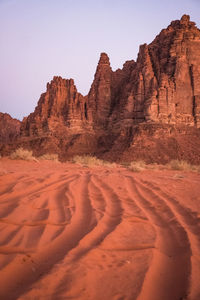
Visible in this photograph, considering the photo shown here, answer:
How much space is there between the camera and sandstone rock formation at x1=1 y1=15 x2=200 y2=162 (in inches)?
1344

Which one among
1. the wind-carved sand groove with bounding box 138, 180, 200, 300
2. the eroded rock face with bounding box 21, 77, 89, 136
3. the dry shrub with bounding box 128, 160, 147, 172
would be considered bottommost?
the wind-carved sand groove with bounding box 138, 180, 200, 300

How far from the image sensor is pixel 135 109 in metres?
39.9

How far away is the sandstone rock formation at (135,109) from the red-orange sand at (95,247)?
86.6 feet

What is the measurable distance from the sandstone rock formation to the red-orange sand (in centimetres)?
2639

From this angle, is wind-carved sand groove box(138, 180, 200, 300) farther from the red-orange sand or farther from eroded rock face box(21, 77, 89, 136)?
eroded rock face box(21, 77, 89, 136)

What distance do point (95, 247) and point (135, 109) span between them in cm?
3967

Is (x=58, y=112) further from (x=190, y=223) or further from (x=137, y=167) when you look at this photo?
(x=190, y=223)

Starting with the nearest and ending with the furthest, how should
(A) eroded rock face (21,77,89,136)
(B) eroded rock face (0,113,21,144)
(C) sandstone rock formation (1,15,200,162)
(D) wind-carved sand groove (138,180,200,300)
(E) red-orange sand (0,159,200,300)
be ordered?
(E) red-orange sand (0,159,200,300) → (D) wind-carved sand groove (138,180,200,300) → (C) sandstone rock formation (1,15,200,162) → (A) eroded rock face (21,77,89,136) → (B) eroded rock face (0,113,21,144)

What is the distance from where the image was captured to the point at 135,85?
41062 mm

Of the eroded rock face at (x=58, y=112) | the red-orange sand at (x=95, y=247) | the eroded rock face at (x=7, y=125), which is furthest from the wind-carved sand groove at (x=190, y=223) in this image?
the eroded rock face at (x=7, y=125)

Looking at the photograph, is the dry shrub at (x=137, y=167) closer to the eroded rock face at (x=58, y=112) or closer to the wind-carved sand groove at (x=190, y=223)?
the wind-carved sand groove at (x=190, y=223)

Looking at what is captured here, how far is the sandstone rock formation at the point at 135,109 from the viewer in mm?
34125

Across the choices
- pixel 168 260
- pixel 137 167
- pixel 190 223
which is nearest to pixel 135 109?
pixel 137 167

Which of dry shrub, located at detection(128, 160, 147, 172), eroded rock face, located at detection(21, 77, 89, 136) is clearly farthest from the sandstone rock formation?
dry shrub, located at detection(128, 160, 147, 172)
